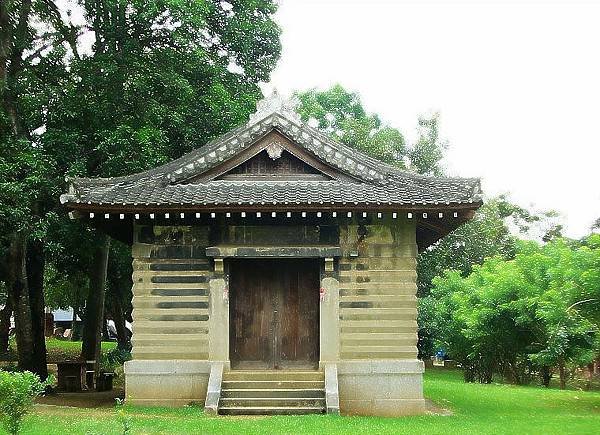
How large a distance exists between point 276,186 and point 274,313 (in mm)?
3270

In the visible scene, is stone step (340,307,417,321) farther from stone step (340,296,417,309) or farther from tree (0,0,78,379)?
tree (0,0,78,379)

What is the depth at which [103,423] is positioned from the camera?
47.5 feet

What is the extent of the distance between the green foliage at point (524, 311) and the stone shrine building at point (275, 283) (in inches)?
137

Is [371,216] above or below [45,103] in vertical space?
below

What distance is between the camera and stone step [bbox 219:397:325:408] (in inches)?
665

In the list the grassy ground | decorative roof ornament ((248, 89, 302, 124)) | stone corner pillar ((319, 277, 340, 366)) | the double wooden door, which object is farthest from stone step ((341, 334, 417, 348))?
the grassy ground

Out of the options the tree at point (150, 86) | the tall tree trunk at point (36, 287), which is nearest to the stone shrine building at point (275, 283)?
the tree at point (150, 86)

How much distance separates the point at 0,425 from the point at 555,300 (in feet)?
44.2

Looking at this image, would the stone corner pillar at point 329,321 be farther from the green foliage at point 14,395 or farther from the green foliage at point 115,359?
the green foliage at point 115,359

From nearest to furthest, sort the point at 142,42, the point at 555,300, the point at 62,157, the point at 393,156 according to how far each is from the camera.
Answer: the point at 555,300 → the point at 62,157 → the point at 142,42 → the point at 393,156

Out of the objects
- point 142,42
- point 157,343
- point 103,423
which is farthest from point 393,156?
point 103,423

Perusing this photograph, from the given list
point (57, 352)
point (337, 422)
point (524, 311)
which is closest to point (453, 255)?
point (524, 311)

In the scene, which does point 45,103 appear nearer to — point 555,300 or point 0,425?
point 0,425

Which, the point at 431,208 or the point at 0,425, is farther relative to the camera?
the point at 431,208
